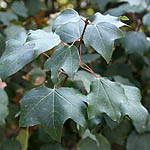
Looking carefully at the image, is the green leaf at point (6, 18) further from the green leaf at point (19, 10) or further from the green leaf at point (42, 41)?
the green leaf at point (42, 41)

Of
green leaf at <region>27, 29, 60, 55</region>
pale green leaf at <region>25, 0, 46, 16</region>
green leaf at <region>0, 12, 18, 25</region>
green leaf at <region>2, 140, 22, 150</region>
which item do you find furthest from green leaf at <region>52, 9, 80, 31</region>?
pale green leaf at <region>25, 0, 46, 16</region>

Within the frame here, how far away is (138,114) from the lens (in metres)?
0.86

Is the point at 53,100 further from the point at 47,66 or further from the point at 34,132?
the point at 34,132

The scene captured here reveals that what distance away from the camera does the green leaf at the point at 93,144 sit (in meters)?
1.25

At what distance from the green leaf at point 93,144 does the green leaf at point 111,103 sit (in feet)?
1.49

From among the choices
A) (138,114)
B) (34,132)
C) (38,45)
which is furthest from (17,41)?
(34,132)

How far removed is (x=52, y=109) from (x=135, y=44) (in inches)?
27.7

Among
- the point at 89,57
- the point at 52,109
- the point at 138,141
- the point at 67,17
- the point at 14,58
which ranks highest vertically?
the point at 67,17

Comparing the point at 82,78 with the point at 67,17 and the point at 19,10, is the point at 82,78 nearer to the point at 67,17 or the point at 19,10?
the point at 67,17

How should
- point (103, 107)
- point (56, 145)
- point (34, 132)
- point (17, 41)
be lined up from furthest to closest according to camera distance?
point (34, 132)
point (56, 145)
point (17, 41)
point (103, 107)

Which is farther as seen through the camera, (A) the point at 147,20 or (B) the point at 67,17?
(A) the point at 147,20

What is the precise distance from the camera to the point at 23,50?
0.91 m

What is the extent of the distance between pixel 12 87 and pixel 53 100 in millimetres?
825

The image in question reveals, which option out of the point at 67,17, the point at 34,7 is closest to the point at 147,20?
the point at 67,17
